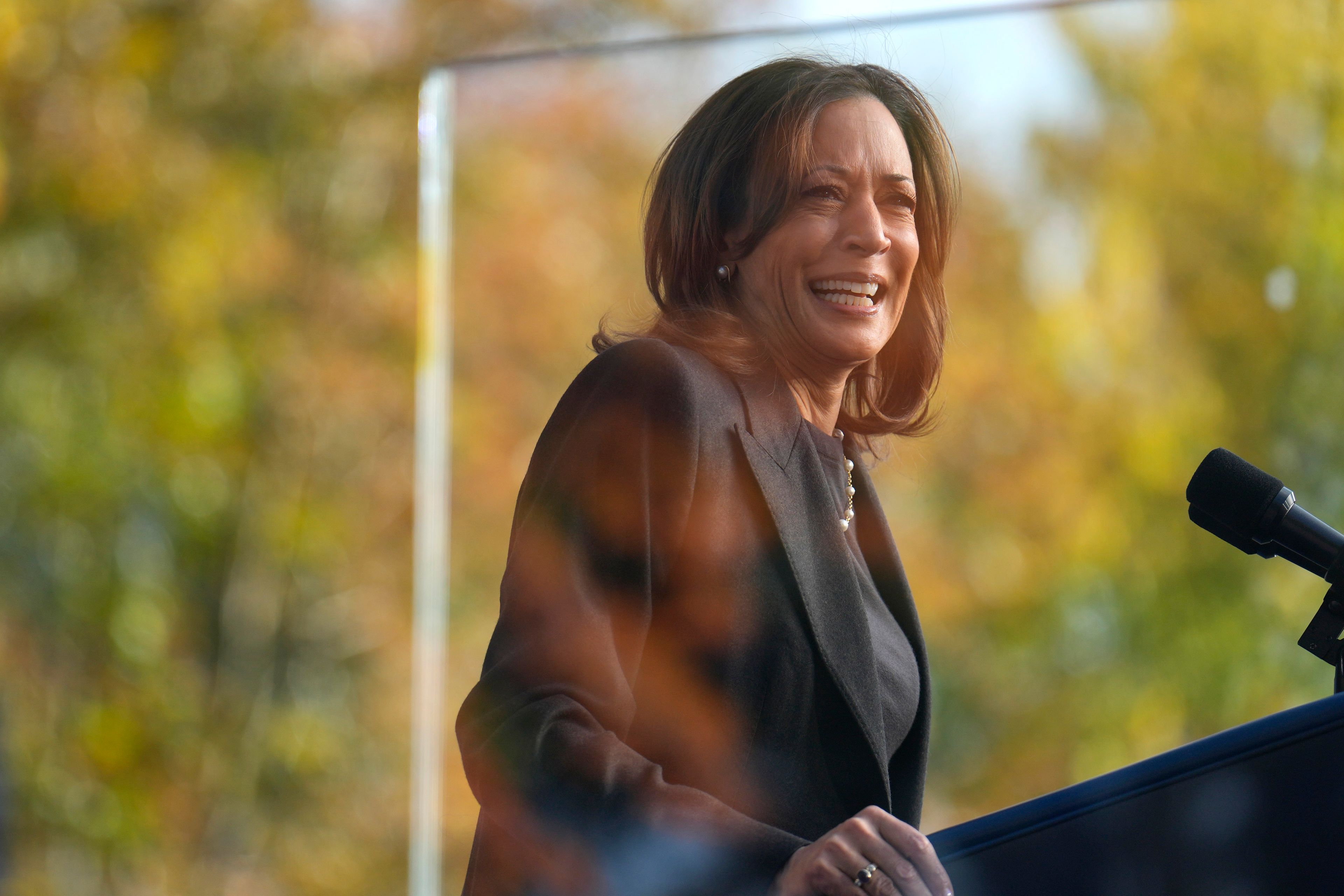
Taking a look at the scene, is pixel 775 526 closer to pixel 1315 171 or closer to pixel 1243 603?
pixel 1315 171

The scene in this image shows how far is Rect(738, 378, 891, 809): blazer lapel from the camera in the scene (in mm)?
949

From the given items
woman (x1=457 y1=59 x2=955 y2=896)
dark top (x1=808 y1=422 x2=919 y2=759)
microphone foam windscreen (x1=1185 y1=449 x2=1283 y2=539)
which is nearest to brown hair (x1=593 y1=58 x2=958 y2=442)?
woman (x1=457 y1=59 x2=955 y2=896)

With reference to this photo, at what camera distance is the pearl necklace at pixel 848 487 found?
3.65 feet

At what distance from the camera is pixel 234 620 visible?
14.4 feet

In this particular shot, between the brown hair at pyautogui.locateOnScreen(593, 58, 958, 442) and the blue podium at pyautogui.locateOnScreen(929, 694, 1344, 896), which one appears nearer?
the blue podium at pyautogui.locateOnScreen(929, 694, 1344, 896)

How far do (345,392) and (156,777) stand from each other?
1.45 m

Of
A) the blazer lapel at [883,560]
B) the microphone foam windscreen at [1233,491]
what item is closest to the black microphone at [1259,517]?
the microphone foam windscreen at [1233,491]

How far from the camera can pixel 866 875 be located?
2.38 feet

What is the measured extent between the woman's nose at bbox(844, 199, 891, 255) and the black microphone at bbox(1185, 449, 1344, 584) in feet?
1.08

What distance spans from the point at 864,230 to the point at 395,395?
3438 millimetres

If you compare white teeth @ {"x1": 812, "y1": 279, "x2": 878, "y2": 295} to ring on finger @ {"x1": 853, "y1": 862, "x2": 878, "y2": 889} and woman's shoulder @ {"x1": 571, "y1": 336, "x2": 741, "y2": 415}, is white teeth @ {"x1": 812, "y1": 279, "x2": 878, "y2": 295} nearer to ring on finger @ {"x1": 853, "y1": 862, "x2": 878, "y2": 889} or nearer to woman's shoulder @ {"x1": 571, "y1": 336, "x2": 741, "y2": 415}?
woman's shoulder @ {"x1": 571, "y1": 336, "x2": 741, "y2": 415}

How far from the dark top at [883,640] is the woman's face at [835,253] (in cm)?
8

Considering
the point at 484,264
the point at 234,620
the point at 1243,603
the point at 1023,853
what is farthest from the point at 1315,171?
the point at 234,620

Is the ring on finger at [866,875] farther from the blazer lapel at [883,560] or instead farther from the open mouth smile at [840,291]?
the open mouth smile at [840,291]
